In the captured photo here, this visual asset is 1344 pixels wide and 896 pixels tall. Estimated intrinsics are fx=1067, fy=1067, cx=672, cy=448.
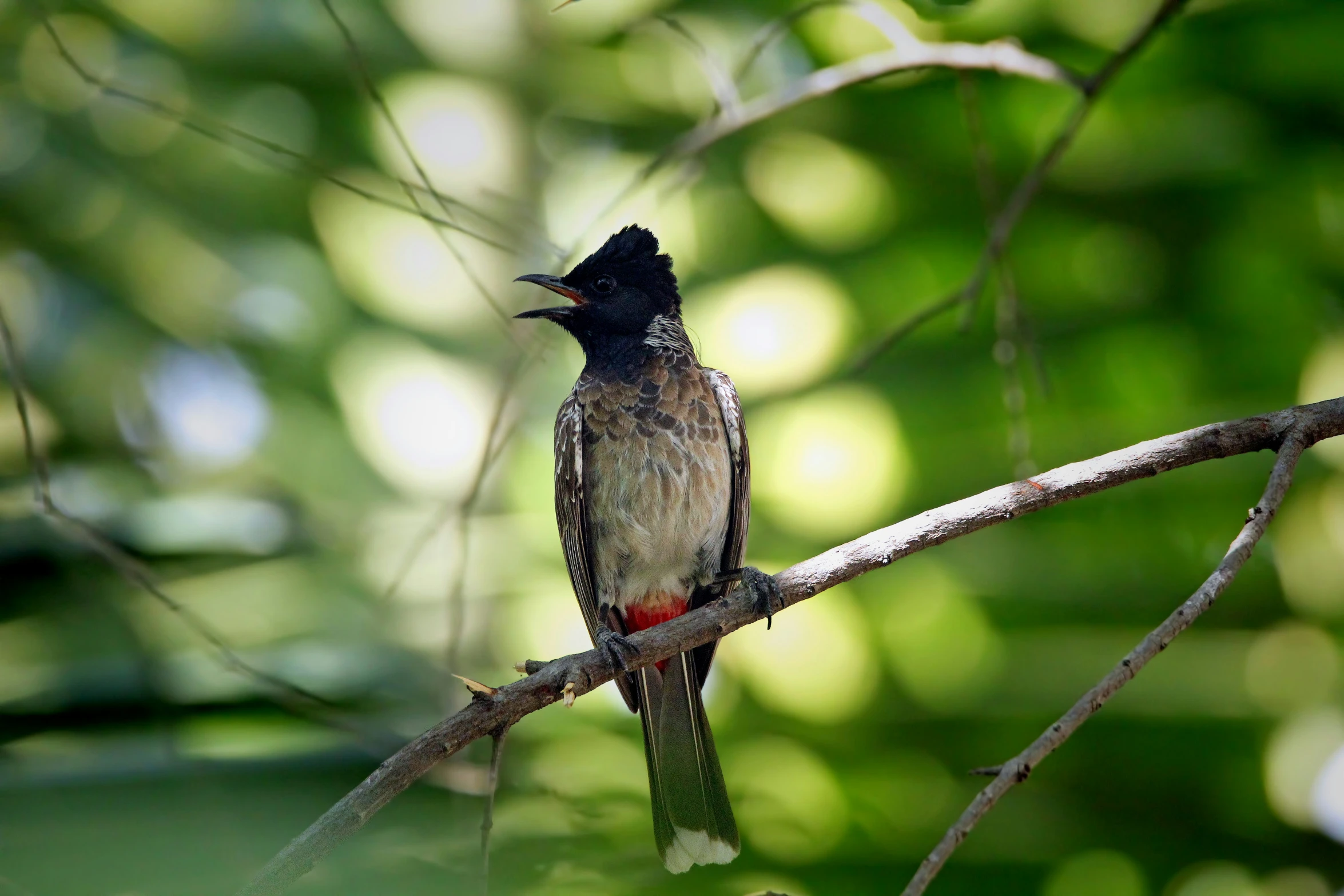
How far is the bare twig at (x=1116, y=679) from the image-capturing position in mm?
1539

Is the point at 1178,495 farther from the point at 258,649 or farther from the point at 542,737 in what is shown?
the point at 258,649

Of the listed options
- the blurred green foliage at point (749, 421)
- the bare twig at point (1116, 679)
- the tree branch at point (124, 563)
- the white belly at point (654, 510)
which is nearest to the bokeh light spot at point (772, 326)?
the blurred green foliage at point (749, 421)

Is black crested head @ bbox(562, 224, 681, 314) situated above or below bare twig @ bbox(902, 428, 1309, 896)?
above

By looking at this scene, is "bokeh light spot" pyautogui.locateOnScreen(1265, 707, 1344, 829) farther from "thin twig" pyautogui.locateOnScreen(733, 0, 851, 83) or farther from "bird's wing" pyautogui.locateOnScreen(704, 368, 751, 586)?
"thin twig" pyautogui.locateOnScreen(733, 0, 851, 83)

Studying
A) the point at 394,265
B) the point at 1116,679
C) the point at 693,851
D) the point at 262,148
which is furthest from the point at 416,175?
the point at 1116,679

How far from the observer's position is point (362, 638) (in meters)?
3.12

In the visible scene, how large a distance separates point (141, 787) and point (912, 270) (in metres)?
2.65

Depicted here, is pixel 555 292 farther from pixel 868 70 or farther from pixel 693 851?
pixel 693 851

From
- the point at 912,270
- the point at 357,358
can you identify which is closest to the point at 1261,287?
the point at 912,270

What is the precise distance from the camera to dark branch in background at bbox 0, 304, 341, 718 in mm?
2457

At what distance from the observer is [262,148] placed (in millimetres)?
3641

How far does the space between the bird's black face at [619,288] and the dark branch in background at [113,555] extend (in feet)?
3.83

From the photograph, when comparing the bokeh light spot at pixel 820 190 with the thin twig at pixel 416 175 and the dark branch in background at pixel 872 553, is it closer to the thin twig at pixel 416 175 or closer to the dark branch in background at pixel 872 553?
the thin twig at pixel 416 175

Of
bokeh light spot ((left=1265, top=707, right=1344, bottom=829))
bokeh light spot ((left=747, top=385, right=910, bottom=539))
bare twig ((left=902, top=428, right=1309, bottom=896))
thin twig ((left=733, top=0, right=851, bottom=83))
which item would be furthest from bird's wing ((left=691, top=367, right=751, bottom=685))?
bokeh light spot ((left=1265, top=707, right=1344, bottom=829))
